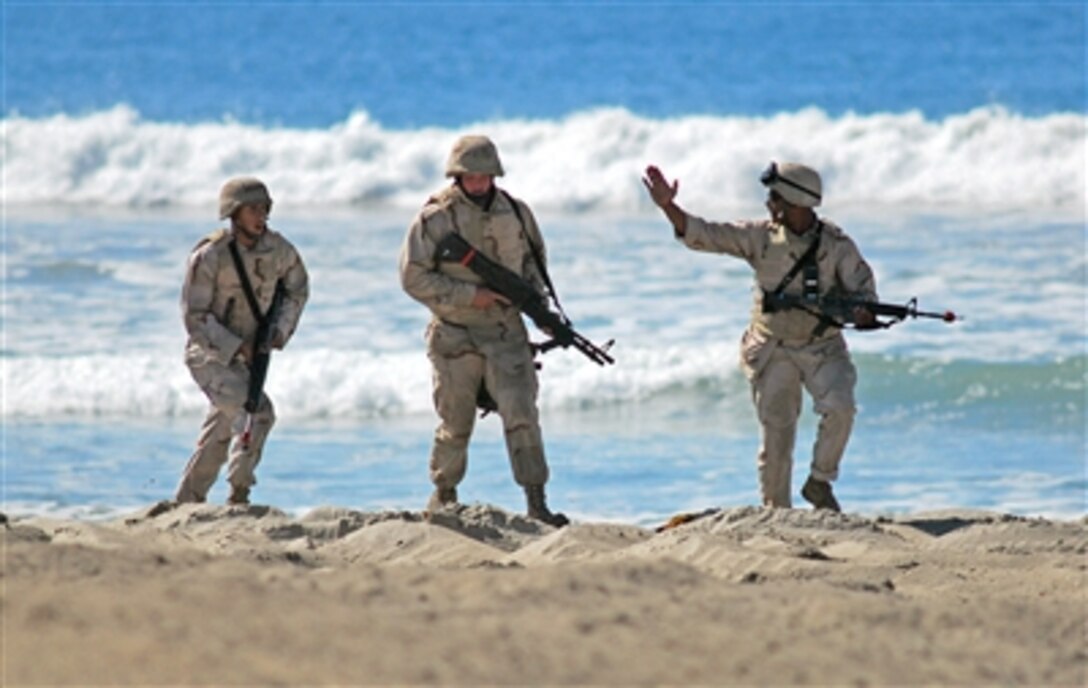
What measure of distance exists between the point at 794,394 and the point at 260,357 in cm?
236

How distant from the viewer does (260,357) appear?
11094 mm

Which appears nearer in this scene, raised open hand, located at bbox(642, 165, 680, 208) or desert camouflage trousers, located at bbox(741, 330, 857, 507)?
raised open hand, located at bbox(642, 165, 680, 208)

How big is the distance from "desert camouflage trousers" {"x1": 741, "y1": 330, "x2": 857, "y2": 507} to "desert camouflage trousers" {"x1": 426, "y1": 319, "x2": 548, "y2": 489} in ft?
3.29

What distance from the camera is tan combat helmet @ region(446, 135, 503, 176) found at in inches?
430

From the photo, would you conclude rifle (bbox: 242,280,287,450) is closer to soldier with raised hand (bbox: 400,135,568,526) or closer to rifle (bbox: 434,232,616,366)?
soldier with raised hand (bbox: 400,135,568,526)

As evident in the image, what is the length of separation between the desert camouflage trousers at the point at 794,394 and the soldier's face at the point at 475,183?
1.36 m

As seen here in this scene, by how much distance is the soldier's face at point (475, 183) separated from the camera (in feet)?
36.1

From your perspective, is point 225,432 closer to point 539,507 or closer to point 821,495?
point 539,507

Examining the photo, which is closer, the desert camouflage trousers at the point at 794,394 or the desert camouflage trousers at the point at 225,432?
the desert camouflage trousers at the point at 225,432

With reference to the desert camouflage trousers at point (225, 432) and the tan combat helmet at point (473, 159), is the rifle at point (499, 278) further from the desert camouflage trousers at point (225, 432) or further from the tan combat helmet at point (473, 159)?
the desert camouflage trousers at point (225, 432)

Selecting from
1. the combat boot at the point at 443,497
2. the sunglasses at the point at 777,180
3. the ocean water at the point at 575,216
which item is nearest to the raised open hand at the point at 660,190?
the sunglasses at the point at 777,180

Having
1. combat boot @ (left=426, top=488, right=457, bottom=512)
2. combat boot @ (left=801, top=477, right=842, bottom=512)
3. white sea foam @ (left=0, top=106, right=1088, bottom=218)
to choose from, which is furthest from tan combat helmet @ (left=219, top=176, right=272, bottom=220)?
white sea foam @ (left=0, top=106, right=1088, bottom=218)

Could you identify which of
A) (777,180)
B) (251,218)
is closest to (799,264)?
(777,180)

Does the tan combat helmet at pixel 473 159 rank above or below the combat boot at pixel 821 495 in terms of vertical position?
above
